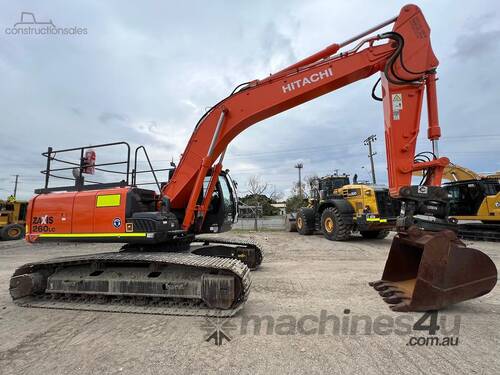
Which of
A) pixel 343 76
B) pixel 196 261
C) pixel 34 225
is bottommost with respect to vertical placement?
pixel 196 261

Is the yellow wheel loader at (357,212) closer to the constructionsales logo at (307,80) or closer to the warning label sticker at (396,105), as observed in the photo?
the warning label sticker at (396,105)

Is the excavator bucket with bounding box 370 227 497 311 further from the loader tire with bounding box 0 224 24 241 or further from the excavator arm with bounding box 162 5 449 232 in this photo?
the loader tire with bounding box 0 224 24 241

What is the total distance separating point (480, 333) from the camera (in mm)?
3686

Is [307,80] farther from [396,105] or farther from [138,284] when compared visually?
[138,284]

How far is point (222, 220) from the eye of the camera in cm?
635

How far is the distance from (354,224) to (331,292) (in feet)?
26.6

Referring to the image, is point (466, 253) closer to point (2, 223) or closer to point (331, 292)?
point (331, 292)

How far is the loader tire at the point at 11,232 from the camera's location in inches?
689

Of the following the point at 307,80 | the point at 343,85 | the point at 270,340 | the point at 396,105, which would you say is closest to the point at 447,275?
the point at 270,340

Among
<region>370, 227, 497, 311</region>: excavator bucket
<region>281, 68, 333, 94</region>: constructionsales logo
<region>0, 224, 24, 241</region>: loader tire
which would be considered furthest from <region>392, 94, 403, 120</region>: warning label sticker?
<region>0, 224, 24, 241</region>: loader tire

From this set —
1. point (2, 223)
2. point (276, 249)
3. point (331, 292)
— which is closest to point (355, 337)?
point (331, 292)

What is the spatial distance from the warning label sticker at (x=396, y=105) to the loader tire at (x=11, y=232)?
65.3 feet

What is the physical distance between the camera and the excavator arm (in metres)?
5.08

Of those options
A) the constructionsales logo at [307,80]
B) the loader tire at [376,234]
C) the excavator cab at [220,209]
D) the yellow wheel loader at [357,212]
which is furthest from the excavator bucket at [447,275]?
the loader tire at [376,234]
